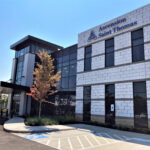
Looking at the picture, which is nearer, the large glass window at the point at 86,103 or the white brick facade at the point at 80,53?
the large glass window at the point at 86,103

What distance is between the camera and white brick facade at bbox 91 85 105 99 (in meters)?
18.0

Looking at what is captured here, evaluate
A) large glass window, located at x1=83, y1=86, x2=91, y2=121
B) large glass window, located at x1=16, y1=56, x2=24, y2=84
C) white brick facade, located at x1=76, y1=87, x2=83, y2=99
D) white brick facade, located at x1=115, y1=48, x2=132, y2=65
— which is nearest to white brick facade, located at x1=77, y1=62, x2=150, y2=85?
white brick facade, located at x1=115, y1=48, x2=132, y2=65

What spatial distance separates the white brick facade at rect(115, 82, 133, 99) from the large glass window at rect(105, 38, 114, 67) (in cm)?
282

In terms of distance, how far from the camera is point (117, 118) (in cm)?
1616

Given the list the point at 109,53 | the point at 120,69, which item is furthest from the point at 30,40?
the point at 120,69

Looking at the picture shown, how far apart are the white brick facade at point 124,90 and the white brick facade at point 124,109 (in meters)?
0.63

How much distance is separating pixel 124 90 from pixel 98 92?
334 centimetres

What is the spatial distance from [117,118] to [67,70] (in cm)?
1081

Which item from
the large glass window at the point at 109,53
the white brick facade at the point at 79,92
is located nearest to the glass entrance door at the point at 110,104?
the large glass window at the point at 109,53

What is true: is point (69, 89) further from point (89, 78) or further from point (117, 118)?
A: point (117, 118)

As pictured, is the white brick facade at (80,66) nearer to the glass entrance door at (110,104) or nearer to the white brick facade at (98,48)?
the white brick facade at (98,48)

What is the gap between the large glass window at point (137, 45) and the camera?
15.6 metres

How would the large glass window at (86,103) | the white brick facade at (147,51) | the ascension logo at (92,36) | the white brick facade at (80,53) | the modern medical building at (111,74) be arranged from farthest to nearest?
the white brick facade at (80,53), the ascension logo at (92,36), the large glass window at (86,103), the modern medical building at (111,74), the white brick facade at (147,51)

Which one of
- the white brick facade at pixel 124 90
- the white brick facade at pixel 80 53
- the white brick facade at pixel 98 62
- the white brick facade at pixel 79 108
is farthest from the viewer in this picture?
the white brick facade at pixel 80 53
